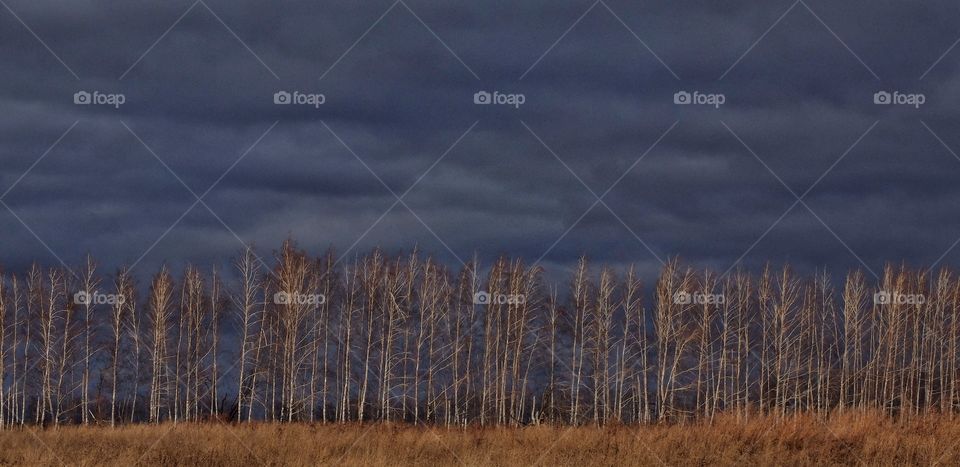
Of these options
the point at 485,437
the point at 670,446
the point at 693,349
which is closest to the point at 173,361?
the point at 693,349

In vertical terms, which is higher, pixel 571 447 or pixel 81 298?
pixel 81 298

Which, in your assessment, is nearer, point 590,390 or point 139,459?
point 139,459

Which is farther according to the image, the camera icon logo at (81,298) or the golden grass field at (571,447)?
the camera icon logo at (81,298)

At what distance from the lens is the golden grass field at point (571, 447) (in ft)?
71.1

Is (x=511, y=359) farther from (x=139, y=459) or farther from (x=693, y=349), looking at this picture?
(x=139, y=459)

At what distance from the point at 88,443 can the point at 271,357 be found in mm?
A: 42347

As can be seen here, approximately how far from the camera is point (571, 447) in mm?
23406

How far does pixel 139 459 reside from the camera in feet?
73.0

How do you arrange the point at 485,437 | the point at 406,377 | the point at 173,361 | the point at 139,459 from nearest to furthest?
the point at 139,459 → the point at 485,437 → the point at 406,377 → the point at 173,361

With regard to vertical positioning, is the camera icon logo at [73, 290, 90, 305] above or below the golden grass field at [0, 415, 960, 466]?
above

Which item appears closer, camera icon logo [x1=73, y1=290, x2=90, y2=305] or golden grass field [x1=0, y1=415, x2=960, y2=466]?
golden grass field [x1=0, y1=415, x2=960, y2=466]

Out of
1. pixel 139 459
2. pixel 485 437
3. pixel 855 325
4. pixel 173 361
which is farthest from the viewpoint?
pixel 855 325

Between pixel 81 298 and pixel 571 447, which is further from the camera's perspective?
pixel 81 298

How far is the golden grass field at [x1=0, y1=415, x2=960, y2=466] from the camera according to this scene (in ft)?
71.1
